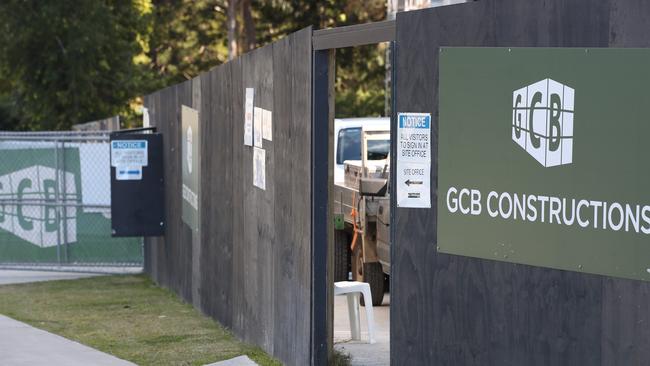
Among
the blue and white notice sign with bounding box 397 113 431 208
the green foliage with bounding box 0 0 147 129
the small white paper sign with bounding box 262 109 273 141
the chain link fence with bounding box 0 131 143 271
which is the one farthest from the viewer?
the green foliage with bounding box 0 0 147 129

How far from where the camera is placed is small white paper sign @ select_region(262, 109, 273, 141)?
9.02 metres

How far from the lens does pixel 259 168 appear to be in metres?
9.45

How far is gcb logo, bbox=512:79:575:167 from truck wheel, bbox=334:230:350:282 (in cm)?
852

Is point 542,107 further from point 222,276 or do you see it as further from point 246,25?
point 246,25

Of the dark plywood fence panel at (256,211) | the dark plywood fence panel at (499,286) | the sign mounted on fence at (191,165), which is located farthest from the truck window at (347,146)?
the dark plywood fence panel at (499,286)

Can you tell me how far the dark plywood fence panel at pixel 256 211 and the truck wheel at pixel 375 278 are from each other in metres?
1.80

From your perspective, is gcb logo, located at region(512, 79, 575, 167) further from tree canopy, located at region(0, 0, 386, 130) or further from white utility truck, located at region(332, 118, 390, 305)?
tree canopy, located at region(0, 0, 386, 130)

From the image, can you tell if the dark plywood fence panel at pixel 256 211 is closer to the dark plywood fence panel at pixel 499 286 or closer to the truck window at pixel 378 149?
the dark plywood fence panel at pixel 499 286

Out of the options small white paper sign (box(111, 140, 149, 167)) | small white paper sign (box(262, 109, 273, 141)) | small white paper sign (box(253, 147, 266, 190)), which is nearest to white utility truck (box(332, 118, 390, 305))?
small white paper sign (box(253, 147, 266, 190))

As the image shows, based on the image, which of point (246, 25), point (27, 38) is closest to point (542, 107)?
point (27, 38)

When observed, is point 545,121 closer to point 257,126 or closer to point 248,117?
point 257,126

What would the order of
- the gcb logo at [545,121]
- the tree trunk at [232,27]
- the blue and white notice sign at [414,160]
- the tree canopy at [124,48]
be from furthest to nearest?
the tree trunk at [232,27] < the tree canopy at [124,48] < the blue and white notice sign at [414,160] < the gcb logo at [545,121]

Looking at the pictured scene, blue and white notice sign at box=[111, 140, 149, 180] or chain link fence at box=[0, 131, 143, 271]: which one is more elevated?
blue and white notice sign at box=[111, 140, 149, 180]

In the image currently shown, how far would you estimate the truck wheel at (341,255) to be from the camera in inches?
549
